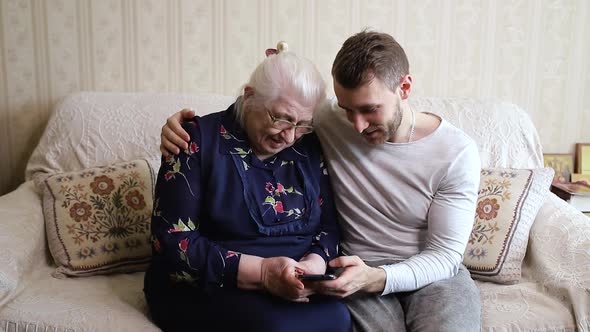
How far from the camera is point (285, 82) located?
1438 mm

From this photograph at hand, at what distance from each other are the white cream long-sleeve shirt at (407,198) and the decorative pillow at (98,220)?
66 cm

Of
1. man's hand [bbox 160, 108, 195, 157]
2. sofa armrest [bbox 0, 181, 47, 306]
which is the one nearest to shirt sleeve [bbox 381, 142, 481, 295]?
man's hand [bbox 160, 108, 195, 157]

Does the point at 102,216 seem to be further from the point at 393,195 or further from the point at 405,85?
the point at 405,85

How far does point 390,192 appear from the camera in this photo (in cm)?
158

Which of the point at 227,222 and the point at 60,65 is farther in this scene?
the point at 60,65

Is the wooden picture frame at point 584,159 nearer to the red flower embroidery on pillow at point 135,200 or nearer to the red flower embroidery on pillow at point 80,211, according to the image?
the red flower embroidery on pillow at point 135,200

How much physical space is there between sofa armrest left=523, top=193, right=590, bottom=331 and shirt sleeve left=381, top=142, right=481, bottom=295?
303 mm

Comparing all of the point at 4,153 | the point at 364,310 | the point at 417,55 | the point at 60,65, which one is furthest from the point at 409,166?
the point at 4,153

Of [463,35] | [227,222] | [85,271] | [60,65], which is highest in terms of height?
[463,35]

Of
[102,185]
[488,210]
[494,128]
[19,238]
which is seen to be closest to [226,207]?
[102,185]

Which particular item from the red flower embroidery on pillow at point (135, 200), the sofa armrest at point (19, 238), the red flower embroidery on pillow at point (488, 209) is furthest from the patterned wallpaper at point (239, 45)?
the red flower embroidery on pillow at point (488, 209)

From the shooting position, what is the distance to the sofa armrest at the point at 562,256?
4.93 feet

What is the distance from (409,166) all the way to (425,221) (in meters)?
0.17

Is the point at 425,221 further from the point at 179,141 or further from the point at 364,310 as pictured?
the point at 179,141
